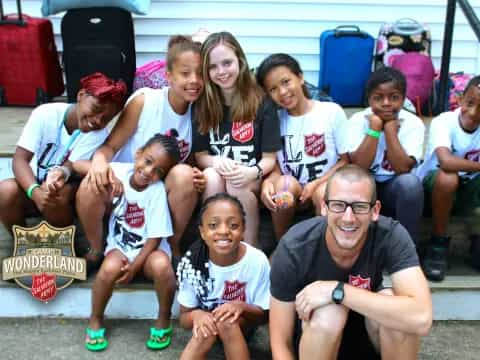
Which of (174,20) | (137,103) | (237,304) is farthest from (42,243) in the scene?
(174,20)

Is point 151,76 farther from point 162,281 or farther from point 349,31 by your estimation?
point 162,281

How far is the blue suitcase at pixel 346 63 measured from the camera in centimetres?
524

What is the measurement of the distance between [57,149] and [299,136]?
1224mm

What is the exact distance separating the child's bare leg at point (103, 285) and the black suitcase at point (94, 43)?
197 cm

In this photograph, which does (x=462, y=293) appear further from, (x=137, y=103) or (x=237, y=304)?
(x=137, y=103)

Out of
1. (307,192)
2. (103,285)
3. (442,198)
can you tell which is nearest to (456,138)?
(442,198)

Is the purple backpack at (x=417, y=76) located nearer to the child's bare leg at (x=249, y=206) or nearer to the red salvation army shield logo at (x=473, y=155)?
the red salvation army shield logo at (x=473, y=155)

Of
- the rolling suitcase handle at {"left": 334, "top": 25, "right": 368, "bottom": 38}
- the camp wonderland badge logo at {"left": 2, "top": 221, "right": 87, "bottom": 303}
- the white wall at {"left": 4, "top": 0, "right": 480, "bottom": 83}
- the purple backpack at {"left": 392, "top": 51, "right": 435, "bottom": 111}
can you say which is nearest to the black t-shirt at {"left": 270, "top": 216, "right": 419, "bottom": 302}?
the camp wonderland badge logo at {"left": 2, "top": 221, "right": 87, "bottom": 303}

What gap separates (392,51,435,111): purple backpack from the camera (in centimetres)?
504

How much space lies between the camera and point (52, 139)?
330cm

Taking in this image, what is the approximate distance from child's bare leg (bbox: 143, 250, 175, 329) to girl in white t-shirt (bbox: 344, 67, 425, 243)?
1051 millimetres

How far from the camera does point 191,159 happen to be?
336 cm

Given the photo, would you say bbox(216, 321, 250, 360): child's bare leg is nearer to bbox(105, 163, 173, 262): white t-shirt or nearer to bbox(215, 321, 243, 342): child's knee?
bbox(215, 321, 243, 342): child's knee

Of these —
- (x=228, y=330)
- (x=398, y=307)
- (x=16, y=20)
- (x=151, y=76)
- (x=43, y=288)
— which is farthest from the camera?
(x=16, y=20)
